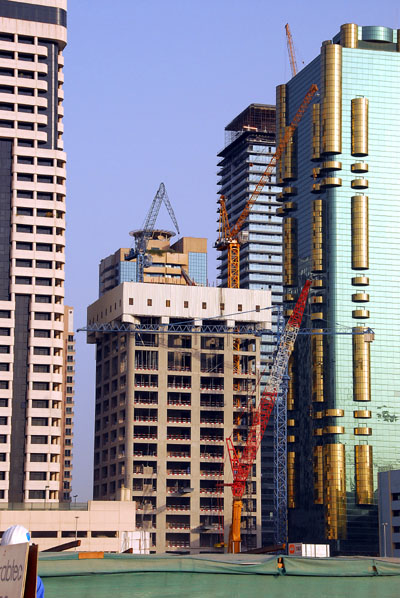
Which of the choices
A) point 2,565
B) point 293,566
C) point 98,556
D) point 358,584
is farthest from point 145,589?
point 2,565

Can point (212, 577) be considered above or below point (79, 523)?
above

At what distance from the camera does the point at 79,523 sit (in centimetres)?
19088

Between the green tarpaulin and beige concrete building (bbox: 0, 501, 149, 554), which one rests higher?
the green tarpaulin

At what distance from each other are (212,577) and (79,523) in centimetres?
16620

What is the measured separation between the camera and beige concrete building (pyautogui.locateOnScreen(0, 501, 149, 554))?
188 metres

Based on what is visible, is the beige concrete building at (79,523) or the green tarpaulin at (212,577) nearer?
the green tarpaulin at (212,577)

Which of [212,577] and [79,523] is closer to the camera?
[212,577]

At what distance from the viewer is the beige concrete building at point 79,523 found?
18750cm

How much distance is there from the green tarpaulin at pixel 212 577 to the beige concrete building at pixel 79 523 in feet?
519

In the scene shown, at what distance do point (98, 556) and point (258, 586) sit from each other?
444 centimetres

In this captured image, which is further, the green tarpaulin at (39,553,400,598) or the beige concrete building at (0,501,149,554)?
the beige concrete building at (0,501,149,554)

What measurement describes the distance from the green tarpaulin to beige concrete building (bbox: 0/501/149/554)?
158335 millimetres

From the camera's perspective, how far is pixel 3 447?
197000 mm

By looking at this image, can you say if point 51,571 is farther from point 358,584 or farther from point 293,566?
point 358,584
